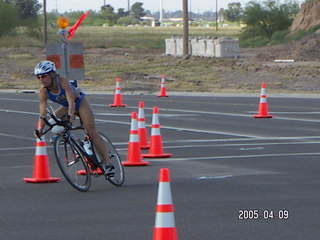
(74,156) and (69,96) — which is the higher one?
(69,96)

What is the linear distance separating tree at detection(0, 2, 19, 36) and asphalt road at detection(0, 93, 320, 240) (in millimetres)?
65663

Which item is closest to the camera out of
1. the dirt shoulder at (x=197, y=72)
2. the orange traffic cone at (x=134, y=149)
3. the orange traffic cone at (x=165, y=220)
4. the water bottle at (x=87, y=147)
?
the orange traffic cone at (x=165, y=220)

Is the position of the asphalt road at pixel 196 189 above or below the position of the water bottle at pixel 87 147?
below

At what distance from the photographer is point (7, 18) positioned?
8719cm

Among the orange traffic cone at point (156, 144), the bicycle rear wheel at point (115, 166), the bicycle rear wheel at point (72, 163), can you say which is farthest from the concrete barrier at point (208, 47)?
the bicycle rear wheel at point (72, 163)

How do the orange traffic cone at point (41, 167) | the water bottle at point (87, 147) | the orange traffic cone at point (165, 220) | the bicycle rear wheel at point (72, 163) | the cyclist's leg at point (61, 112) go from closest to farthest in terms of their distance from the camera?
1. the orange traffic cone at point (165, 220)
2. the bicycle rear wheel at point (72, 163)
3. the water bottle at point (87, 147)
4. the cyclist's leg at point (61, 112)
5. the orange traffic cone at point (41, 167)

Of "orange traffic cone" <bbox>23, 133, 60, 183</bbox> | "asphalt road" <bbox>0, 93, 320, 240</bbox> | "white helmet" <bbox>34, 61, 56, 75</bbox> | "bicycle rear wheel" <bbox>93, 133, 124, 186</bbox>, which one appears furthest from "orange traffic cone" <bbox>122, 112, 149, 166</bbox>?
"white helmet" <bbox>34, 61, 56, 75</bbox>

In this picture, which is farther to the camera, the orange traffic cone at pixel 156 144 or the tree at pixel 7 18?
the tree at pixel 7 18

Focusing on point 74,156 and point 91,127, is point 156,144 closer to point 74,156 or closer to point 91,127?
point 91,127

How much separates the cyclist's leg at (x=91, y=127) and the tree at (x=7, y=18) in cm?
7592

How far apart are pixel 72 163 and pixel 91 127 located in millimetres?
548

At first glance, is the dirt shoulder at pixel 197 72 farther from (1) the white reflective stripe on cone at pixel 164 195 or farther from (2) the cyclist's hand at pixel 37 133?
(1) the white reflective stripe on cone at pixel 164 195

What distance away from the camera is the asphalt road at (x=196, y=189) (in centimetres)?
912

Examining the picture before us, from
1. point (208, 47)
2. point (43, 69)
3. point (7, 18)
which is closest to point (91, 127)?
point (43, 69)
